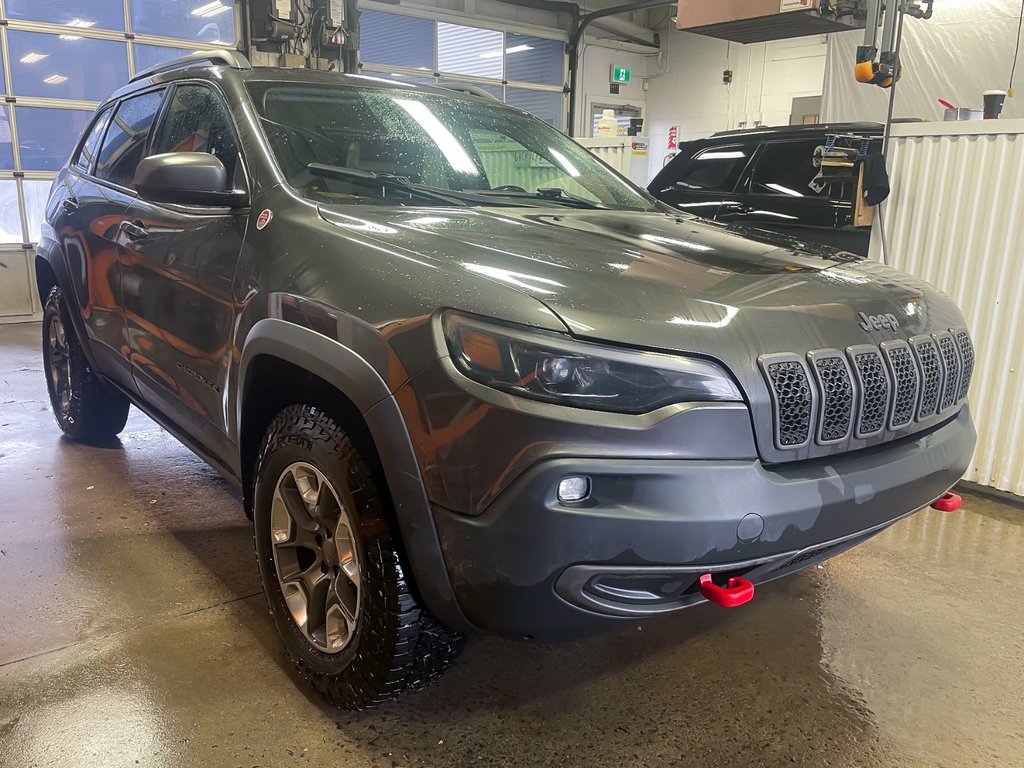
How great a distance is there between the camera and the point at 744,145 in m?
5.14

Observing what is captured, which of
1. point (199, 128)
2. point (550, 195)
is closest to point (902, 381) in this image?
point (550, 195)

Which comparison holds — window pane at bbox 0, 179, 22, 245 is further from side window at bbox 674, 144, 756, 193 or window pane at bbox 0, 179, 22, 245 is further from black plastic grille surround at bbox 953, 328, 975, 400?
black plastic grille surround at bbox 953, 328, 975, 400

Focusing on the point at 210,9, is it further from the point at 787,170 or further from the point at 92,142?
the point at 787,170

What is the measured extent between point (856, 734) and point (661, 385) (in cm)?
113

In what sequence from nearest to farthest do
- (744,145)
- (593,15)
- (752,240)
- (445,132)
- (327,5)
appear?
1. (752,240)
2. (445,132)
3. (744,145)
4. (327,5)
5. (593,15)

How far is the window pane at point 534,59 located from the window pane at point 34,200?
6.80 meters

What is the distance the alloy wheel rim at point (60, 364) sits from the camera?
3.71 m

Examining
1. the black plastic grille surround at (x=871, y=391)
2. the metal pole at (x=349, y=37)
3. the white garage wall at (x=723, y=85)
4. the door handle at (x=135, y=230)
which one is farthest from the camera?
the white garage wall at (x=723, y=85)

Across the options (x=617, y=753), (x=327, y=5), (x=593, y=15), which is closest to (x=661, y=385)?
(x=617, y=753)

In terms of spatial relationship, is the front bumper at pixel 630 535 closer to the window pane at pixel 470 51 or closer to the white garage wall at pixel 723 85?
the window pane at pixel 470 51

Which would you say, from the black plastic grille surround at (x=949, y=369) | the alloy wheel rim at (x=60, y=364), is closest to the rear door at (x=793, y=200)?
the black plastic grille surround at (x=949, y=369)

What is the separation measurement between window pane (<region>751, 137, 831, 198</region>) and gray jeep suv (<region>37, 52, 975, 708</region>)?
9.21 ft

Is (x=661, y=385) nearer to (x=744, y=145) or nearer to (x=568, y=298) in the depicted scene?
(x=568, y=298)

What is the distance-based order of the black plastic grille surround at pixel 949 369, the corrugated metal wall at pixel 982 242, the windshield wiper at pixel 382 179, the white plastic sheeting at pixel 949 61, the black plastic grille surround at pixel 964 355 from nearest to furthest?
1. the black plastic grille surround at pixel 949 369
2. the black plastic grille surround at pixel 964 355
3. the windshield wiper at pixel 382 179
4. the corrugated metal wall at pixel 982 242
5. the white plastic sheeting at pixel 949 61
